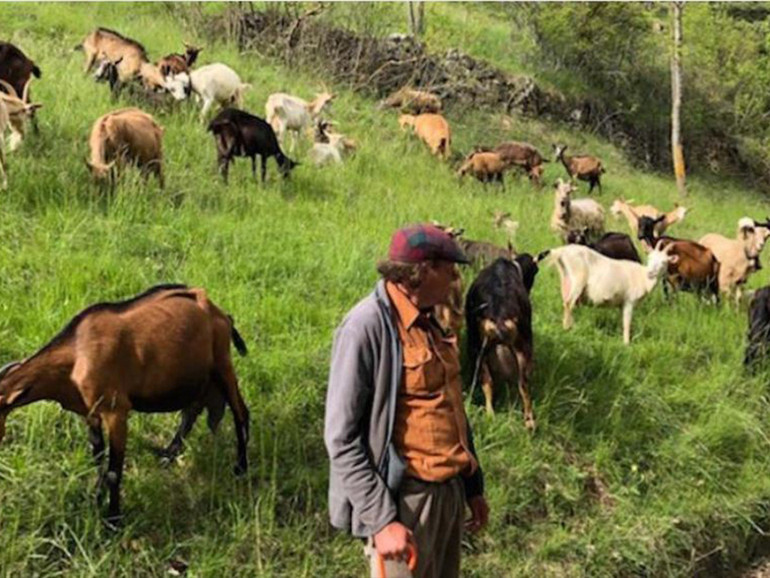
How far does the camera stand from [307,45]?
18422 mm

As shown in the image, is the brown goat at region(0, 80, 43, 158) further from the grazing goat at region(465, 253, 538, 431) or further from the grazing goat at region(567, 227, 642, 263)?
the grazing goat at region(567, 227, 642, 263)

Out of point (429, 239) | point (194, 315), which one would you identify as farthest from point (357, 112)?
point (429, 239)

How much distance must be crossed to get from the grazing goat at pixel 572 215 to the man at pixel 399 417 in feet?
27.0

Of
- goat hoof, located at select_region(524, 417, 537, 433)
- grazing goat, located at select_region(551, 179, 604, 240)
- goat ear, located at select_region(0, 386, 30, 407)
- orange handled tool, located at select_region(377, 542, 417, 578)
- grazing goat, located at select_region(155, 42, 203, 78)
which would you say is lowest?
goat hoof, located at select_region(524, 417, 537, 433)

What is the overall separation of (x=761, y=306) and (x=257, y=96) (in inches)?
349

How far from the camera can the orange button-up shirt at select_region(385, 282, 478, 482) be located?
11.7ft

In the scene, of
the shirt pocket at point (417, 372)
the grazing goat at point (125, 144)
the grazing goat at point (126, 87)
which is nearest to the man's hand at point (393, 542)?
the shirt pocket at point (417, 372)

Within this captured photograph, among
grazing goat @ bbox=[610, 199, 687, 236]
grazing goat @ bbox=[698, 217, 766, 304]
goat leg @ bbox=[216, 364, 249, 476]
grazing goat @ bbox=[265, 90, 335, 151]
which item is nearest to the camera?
goat leg @ bbox=[216, 364, 249, 476]

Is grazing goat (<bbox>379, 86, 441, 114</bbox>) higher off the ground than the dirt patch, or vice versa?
the dirt patch

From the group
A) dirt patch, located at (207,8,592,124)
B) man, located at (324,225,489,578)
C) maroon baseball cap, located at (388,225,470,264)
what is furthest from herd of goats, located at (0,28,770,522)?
maroon baseball cap, located at (388,225,470,264)

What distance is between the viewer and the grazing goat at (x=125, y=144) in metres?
8.73

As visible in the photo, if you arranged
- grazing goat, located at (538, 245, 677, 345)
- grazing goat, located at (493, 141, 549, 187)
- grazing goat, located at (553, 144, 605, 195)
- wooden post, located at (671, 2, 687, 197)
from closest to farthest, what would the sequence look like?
grazing goat, located at (538, 245, 677, 345), grazing goat, located at (493, 141, 549, 187), grazing goat, located at (553, 144, 605, 195), wooden post, located at (671, 2, 687, 197)

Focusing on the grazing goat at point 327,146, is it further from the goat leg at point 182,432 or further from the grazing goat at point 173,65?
the goat leg at point 182,432

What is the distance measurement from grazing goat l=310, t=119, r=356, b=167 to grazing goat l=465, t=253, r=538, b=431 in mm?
5772
